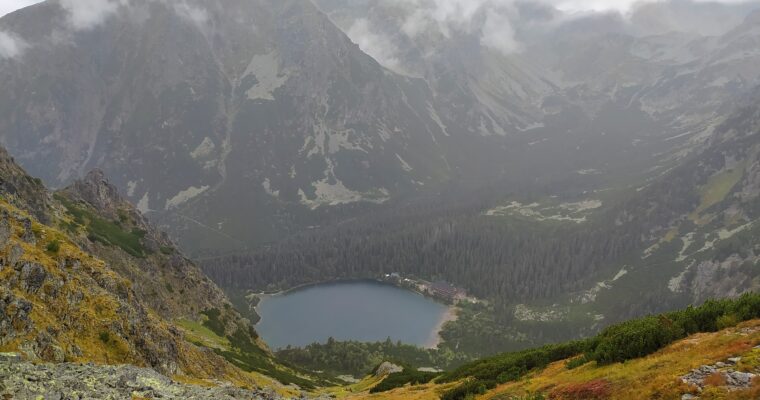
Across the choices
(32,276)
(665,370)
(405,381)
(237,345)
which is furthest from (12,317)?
(237,345)

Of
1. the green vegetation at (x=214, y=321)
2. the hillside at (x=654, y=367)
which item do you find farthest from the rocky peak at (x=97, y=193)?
the hillside at (x=654, y=367)

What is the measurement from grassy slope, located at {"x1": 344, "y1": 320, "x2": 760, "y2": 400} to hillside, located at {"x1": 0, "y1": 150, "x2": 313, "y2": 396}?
39.7 meters

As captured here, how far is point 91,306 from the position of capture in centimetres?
5616

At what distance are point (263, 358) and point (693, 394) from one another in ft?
341

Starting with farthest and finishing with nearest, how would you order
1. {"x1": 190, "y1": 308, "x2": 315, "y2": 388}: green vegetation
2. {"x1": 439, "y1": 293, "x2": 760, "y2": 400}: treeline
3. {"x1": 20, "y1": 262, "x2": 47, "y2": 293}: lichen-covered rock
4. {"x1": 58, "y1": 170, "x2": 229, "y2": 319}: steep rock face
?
{"x1": 58, "y1": 170, "x2": 229, "y2": 319}: steep rock face, {"x1": 190, "y1": 308, "x2": 315, "y2": 388}: green vegetation, {"x1": 20, "y1": 262, "x2": 47, "y2": 293}: lichen-covered rock, {"x1": 439, "y1": 293, "x2": 760, "y2": 400}: treeline

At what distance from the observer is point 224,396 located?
4200 cm

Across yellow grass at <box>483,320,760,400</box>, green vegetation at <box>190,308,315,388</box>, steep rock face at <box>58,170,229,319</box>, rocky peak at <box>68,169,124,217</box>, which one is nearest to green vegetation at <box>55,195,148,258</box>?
steep rock face at <box>58,170,229,319</box>

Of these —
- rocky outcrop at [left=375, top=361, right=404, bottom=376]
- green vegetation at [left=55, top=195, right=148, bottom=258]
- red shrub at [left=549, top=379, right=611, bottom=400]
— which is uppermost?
green vegetation at [left=55, top=195, right=148, bottom=258]

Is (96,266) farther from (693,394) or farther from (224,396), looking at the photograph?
(693,394)

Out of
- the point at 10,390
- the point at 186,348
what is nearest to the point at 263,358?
the point at 186,348

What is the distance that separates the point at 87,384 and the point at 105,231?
4146 inches

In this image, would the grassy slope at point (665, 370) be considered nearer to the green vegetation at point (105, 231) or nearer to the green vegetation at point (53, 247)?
the green vegetation at point (53, 247)

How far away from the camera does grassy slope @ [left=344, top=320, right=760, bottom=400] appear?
26.3m

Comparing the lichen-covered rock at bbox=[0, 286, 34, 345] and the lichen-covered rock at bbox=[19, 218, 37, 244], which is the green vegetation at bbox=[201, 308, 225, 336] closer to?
the lichen-covered rock at bbox=[19, 218, 37, 244]
